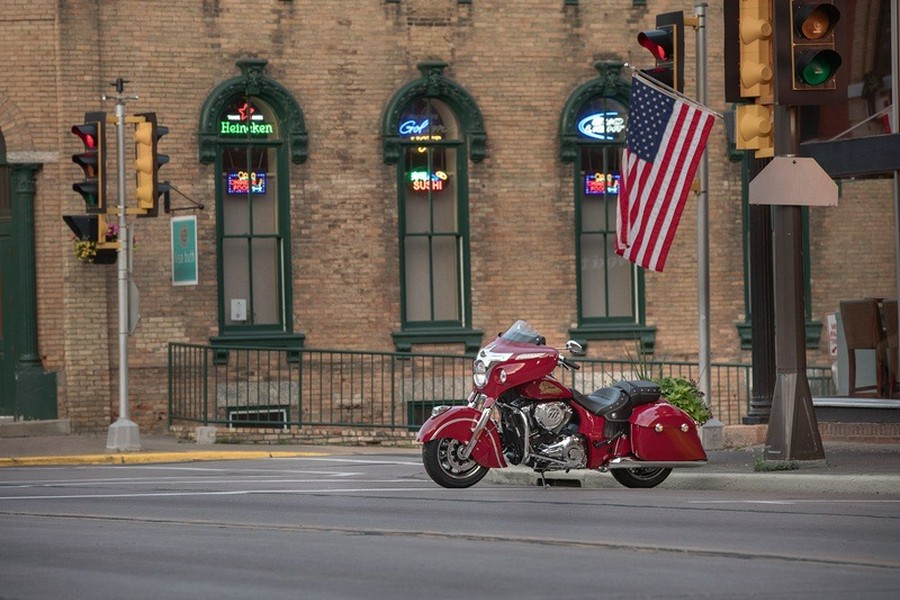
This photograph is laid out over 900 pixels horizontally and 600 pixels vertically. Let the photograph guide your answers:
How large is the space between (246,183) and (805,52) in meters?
12.7

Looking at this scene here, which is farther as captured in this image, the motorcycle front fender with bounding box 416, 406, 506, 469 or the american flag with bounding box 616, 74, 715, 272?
the american flag with bounding box 616, 74, 715, 272

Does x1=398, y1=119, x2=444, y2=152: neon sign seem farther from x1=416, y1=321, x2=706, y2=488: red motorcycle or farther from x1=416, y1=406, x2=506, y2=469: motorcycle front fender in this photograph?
x1=416, y1=406, x2=506, y2=469: motorcycle front fender

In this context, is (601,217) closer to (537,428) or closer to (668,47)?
(668,47)

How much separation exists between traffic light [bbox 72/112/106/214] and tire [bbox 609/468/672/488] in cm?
917

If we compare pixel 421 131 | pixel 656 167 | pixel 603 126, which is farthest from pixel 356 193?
pixel 656 167

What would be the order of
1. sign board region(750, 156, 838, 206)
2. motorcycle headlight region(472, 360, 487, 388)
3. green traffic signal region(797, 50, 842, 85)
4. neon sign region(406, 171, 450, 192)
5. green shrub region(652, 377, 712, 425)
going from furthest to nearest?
neon sign region(406, 171, 450, 192) < green shrub region(652, 377, 712, 425) < sign board region(750, 156, 838, 206) < motorcycle headlight region(472, 360, 487, 388) < green traffic signal region(797, 50, 842, 85)

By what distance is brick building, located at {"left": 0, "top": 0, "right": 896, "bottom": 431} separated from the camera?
2555cm

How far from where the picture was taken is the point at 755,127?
52.4 feet

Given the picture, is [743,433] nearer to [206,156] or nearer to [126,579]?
[206,156]

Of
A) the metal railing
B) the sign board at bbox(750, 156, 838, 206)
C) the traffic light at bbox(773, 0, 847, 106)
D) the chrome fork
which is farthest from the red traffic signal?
the metal railing

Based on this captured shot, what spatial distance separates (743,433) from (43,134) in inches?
431

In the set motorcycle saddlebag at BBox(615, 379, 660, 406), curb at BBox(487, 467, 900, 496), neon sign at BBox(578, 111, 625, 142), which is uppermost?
neon sign at BBox(578, 111, 625, 142)

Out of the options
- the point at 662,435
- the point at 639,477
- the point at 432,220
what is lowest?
the point at 639,477

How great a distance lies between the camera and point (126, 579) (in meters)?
9.82
